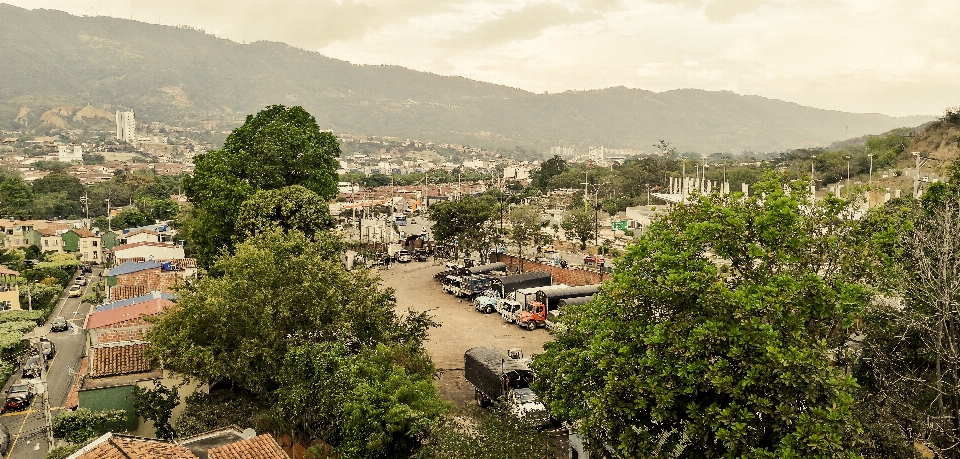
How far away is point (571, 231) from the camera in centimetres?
4203

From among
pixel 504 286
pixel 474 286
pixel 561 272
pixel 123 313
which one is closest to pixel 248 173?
pixel 123 313

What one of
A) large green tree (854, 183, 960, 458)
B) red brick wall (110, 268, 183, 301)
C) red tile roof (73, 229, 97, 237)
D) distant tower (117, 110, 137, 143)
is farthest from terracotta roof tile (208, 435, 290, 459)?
distant tower (117, 110, 137, 143)

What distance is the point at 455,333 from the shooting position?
23.6 m

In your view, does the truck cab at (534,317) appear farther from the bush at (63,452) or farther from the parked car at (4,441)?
the bush at (63,452)

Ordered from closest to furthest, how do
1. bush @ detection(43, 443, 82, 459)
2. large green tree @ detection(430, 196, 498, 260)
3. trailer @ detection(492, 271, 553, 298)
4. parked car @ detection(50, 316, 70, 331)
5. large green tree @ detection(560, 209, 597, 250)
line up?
bush @ detection(43, 443, 82, 459) < trailer @ detection(492, 271, 553, 298) < parked car @ detection(50, 316, 70, 331) < large green tree @ detection(430, 196, 498, 260) < large green tree @ detection(560, 209, 597, 250)

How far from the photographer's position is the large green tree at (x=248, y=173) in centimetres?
2309

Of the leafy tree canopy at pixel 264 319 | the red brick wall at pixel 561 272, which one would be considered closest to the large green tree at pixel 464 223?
the red brick wall at pixel 561 272

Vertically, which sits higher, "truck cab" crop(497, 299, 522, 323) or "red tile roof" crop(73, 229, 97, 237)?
"red tile roof" crop(73, 229, 97, 237)

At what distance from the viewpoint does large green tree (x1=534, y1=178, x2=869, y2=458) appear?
7898 mm

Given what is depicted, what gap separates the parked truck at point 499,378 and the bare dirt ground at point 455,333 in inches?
30.5

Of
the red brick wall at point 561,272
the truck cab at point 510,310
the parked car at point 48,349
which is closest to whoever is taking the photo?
the parked car at point 48,349

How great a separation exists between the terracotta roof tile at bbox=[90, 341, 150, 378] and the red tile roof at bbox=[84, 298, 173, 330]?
6.00 ft

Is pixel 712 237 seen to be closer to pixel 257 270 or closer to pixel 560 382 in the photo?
pixel 560 382

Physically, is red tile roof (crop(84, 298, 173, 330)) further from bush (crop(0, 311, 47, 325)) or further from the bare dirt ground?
bush (crop(0, 311, 47, 325))
